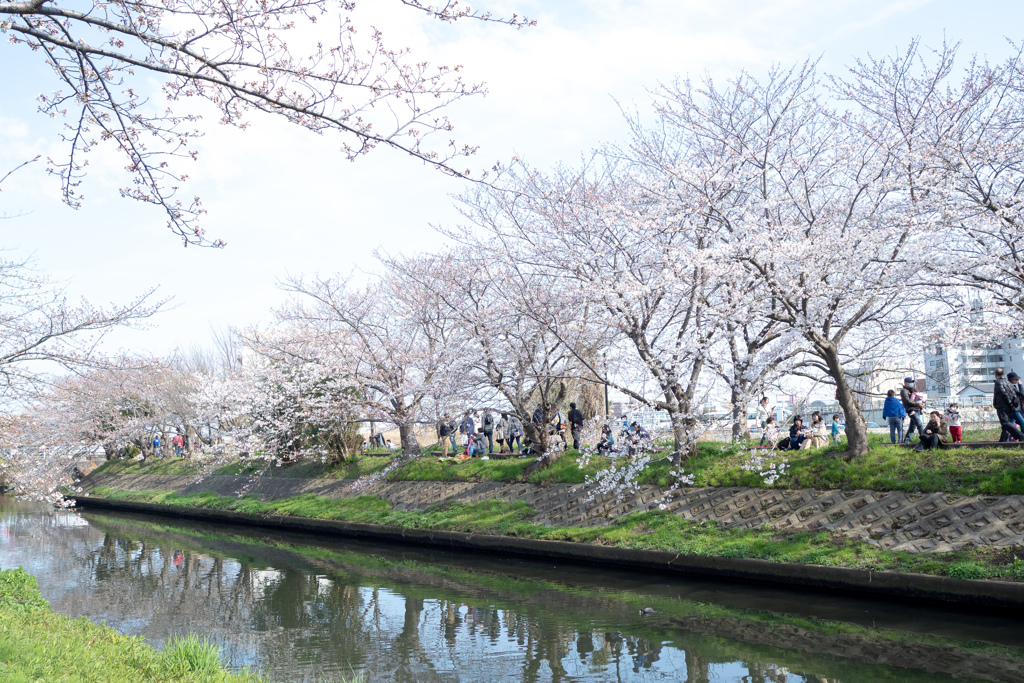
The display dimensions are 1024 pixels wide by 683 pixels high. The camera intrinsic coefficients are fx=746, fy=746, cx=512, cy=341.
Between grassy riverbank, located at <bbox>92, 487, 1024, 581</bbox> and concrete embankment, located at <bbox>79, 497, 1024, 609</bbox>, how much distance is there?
0.46 ft

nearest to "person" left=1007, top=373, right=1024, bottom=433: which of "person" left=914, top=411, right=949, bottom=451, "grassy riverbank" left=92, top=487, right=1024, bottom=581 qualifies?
"person" left=914, top=411, right=949, bottom=451

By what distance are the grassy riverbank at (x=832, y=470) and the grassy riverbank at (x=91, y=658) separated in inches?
422

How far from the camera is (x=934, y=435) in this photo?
13602 millimetres

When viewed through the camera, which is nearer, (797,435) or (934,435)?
(934,435)

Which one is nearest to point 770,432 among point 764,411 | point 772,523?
point 764,411

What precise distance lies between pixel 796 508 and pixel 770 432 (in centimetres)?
287

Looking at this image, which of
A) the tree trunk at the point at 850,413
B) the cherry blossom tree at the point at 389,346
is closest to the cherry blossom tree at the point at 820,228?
the tree trunk at the point at 850,413

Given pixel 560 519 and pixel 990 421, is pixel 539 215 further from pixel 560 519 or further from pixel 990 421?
pixel 990 421

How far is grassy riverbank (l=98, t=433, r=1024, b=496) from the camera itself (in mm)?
12148

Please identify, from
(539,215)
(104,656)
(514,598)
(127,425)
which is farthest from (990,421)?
(127,425)

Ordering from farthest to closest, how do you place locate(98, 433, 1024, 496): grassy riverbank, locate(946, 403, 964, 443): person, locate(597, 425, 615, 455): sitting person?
locate(597, 425, 615, 455): sitting person < locate(946, 403, 964, 443): person < locate(98, 433, 1024, 496): grassy riverbank

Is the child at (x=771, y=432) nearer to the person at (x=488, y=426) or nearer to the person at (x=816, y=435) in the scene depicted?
the person at (x=816, y=435)

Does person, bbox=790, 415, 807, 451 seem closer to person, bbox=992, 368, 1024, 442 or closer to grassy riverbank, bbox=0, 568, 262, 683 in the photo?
person, bbox=992, 368, 1024, 442

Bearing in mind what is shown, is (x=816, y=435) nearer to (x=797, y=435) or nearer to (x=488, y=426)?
(x=797, y=435)
